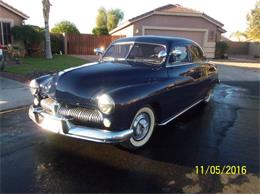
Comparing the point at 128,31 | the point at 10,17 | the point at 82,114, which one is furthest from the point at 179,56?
the point at 128,31

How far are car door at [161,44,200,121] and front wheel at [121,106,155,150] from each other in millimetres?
481

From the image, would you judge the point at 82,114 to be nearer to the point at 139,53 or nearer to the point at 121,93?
the point at 121,93

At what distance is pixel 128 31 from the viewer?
23188 mm

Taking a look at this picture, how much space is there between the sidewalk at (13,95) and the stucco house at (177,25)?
14.4 metres

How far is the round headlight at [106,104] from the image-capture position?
354 centimetres

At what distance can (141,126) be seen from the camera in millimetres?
4156

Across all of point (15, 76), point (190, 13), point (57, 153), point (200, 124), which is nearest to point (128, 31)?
point (190, 13)

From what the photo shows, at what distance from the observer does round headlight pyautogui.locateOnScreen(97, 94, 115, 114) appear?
3.54 meters

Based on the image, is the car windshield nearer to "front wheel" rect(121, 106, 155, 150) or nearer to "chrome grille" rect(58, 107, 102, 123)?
"front wheel" rect(121, 106, 155, 150)

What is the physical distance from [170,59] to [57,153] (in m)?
2.60

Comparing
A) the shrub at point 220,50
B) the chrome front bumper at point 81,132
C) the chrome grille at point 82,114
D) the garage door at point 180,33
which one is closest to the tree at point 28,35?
the garage door at point 180,33

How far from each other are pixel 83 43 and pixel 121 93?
20.5 meters

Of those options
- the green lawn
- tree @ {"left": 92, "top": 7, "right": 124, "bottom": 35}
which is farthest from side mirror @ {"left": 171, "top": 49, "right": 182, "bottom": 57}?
tree @ {"left": 92, "top": 7, "right": 124, "bottom": 35}

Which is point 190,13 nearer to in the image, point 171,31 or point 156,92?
point 171,31
